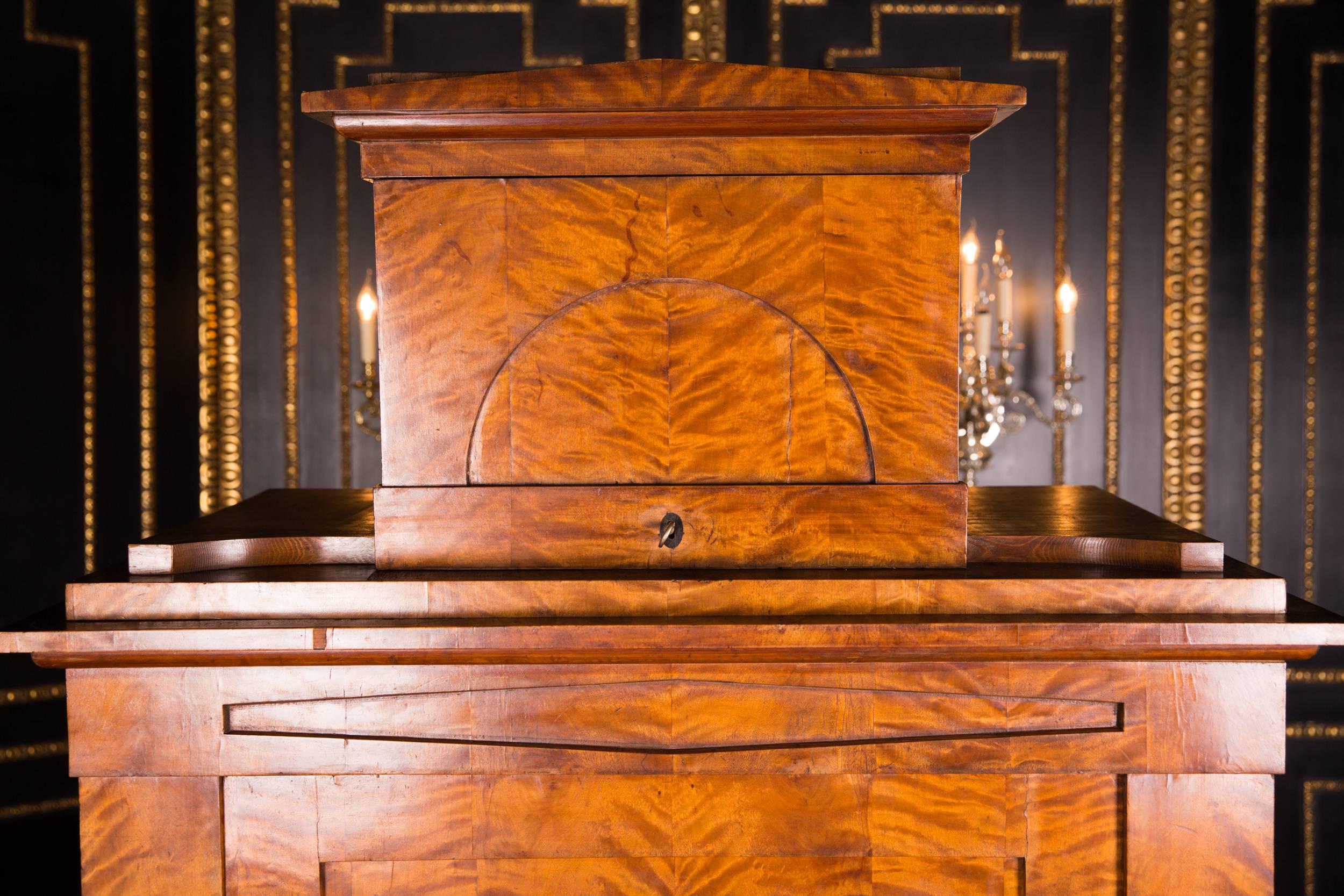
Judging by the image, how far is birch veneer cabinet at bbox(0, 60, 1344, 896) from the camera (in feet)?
3.23

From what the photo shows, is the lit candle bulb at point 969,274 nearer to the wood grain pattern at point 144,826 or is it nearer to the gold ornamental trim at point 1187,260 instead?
the gold ornamental trim at point 1187,260

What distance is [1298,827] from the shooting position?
2568 mm

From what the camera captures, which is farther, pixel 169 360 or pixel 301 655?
pixel 169 360

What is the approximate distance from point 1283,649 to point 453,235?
843mm

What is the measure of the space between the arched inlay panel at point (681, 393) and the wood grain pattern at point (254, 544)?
205 millimetres

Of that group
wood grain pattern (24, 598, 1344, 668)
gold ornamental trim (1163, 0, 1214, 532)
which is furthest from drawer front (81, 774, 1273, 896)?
gold ornamental trim (1163, 0, 1214, 532)

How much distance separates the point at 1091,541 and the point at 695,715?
1.41ft

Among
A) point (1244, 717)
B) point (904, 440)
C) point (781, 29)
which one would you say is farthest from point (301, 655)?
point (781, 29)

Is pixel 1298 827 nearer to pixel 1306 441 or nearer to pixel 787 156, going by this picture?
pixel 1306 441

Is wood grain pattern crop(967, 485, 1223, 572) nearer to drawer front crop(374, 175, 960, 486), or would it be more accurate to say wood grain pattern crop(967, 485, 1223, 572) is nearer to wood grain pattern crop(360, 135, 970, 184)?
Answer: drawer front crop(374, 175, 960, 486)

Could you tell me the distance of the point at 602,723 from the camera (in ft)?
3.27

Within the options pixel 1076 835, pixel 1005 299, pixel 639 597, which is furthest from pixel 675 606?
pixel 1005 299

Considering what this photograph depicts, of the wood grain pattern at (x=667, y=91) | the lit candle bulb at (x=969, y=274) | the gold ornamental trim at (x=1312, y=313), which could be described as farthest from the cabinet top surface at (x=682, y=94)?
the gold ornamental trim at (x=1312, y=313)

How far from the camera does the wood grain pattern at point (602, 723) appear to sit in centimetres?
99
